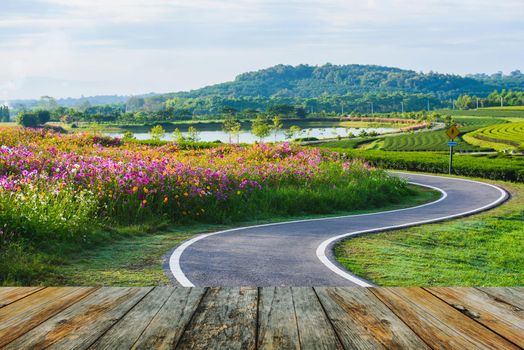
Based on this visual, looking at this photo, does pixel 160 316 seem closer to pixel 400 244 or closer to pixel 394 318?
pixel 394 318

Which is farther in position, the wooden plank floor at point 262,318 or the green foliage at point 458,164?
the green foliage at point 458,164

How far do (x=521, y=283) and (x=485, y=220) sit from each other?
645 centimetres

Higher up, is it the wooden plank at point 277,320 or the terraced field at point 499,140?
the wooden plank at point 277,320

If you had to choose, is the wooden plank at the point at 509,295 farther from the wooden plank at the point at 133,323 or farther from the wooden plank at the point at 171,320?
the wooden plank at the point at 133,323

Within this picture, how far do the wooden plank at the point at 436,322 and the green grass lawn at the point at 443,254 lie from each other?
495 centimetres

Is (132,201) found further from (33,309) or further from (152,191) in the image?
(33,309)

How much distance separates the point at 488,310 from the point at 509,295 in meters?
0.38

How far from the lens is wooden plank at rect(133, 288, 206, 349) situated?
2.61 meters

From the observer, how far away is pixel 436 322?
290 cm

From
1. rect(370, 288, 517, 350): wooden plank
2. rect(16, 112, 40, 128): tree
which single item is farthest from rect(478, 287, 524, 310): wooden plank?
rect(16, 112, 40, 128): tree

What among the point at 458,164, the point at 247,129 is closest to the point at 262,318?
the point at 458,164

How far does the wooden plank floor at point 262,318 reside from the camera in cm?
263

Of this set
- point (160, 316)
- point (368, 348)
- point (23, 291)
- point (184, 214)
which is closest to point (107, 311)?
point (160, 316)

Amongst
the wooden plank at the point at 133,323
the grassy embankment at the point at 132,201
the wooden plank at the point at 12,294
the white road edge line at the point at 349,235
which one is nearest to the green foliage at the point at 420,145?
the grassy embankment at the point at 132,201
